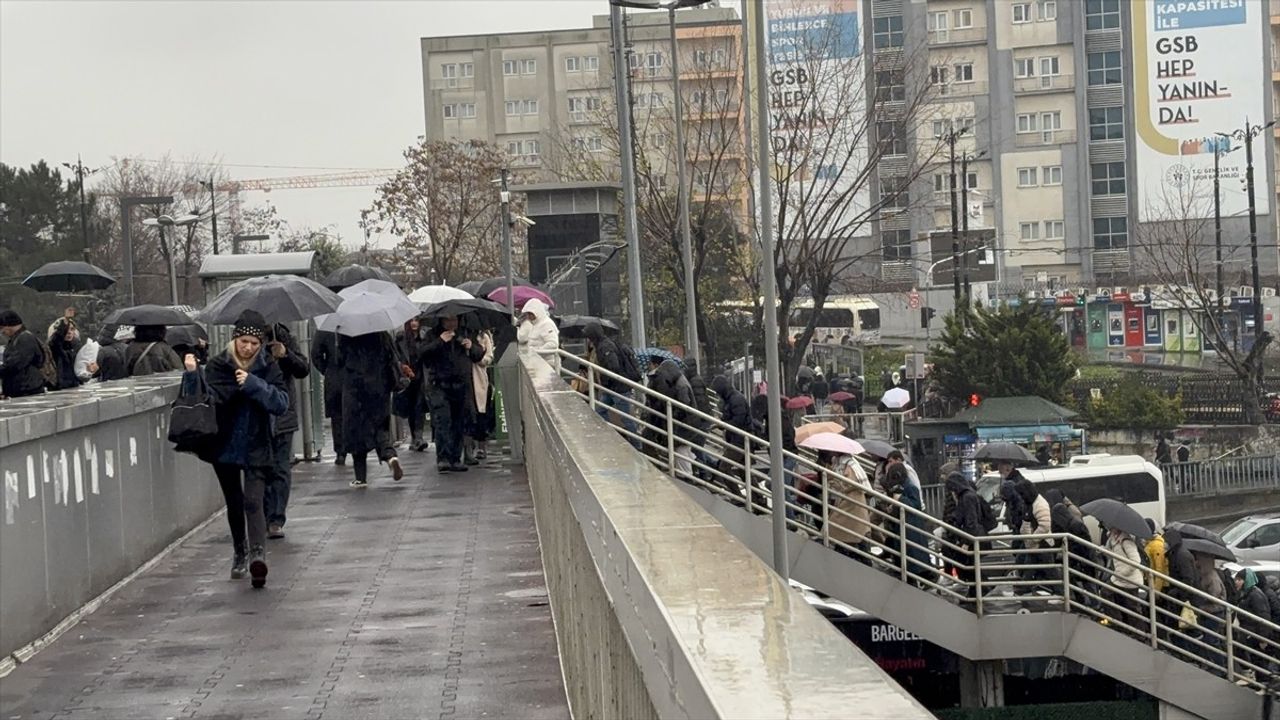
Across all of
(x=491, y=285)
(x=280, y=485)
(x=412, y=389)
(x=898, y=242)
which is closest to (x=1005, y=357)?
(x=491, y=285)

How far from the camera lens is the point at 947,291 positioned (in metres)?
89.1

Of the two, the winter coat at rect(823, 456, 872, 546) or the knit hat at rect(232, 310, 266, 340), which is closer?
the knit hat at rect(232, 310, 266, 340)

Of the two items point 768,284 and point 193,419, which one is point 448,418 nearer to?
point 768,284

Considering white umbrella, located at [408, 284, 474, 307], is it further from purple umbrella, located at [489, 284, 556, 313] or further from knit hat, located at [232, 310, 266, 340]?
knit hat, located at [232, 310, 266, 340]

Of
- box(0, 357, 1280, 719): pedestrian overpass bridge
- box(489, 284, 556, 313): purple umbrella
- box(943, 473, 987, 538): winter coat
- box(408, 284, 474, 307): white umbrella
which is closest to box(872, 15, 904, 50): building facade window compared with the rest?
box(489, 284, 556, 313): purple umbrella

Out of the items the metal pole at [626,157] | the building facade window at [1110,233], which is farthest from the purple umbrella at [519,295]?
the building facade window at [1110,233]

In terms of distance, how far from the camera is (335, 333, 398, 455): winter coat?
1609 cm

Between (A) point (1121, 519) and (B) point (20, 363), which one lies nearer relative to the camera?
(B) point (20, 363)

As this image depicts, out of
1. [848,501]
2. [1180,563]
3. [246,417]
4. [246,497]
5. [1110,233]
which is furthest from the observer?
[1110,233]

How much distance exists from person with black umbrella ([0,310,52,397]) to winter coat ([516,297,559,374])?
479cm

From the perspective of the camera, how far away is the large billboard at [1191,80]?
297 feet

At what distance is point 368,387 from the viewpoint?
16.1 meters

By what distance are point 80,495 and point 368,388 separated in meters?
6.12

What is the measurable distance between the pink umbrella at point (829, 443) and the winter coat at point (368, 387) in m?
4.58
